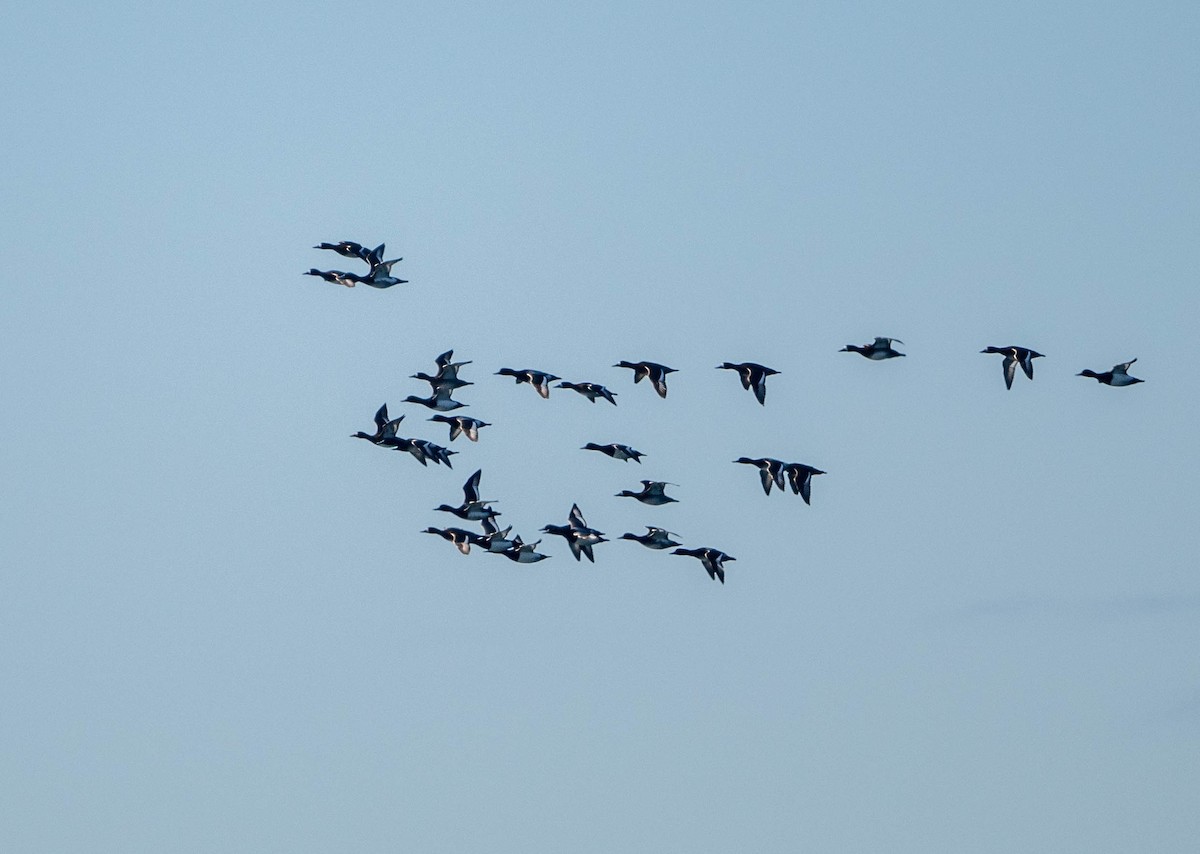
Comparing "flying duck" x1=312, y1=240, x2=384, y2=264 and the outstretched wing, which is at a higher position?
"flying duck" x1=312, y1=240, x2=384, y2=264

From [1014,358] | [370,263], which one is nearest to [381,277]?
[370,263]

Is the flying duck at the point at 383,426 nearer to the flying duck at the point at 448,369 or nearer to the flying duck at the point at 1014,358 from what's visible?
the flying duck at the point at 448,369

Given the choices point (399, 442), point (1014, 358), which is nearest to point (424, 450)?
point (399, 442)

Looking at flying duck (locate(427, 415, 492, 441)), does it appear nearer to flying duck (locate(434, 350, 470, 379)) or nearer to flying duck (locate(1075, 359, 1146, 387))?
flying duck (locate(434, 350, 470, 379))

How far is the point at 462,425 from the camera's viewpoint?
9925cm

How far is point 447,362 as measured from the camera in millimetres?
102000

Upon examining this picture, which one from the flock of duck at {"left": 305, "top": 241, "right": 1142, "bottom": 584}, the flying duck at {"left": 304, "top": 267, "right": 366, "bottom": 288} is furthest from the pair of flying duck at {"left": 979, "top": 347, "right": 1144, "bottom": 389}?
the flying duck at {"left": 304, "top": 267, "right": 366, "bottom": 288}

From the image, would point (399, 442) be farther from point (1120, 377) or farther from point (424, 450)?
point (1120, 377)

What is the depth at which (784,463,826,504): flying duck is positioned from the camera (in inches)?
3643

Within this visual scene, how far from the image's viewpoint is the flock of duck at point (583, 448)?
310 feet

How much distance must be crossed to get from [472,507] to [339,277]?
1213 centimetres

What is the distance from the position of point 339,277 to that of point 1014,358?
2887 cm

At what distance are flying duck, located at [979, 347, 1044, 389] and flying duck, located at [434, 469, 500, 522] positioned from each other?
69.8 ft

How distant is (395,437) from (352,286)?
25.3 feet
